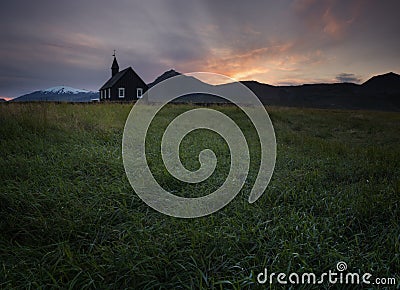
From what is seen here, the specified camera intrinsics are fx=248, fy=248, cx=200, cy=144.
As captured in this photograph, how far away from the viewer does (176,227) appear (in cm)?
262

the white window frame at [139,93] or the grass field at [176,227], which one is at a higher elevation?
the white window frame at [139,93]

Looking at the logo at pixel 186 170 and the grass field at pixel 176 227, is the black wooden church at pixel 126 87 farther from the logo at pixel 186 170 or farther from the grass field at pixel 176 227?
the grass field at pixel 176 227

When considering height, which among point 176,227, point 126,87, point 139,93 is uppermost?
point 126,87

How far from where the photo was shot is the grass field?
2.00 m

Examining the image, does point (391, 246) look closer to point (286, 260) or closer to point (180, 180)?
point (286, 260)

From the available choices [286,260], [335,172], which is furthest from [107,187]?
[335,172]

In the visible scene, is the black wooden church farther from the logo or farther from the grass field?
the grass field

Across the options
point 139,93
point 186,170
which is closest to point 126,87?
point 139,93

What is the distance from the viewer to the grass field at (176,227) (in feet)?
6.56

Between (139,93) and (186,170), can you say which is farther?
(139,93)

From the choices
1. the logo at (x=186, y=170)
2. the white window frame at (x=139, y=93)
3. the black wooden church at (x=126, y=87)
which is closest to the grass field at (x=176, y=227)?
the logo at (x=186, y=170)

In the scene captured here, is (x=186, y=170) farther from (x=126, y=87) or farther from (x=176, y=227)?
(x=126, y=87)

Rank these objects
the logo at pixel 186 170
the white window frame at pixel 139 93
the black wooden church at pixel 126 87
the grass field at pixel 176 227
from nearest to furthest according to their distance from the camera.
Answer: the grass field at pixel 176 227, the logo at pixel 186 170, the black wooden church at pixel 126 87, the white window frame at pixel 139 93

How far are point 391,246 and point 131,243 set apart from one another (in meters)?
2.42
